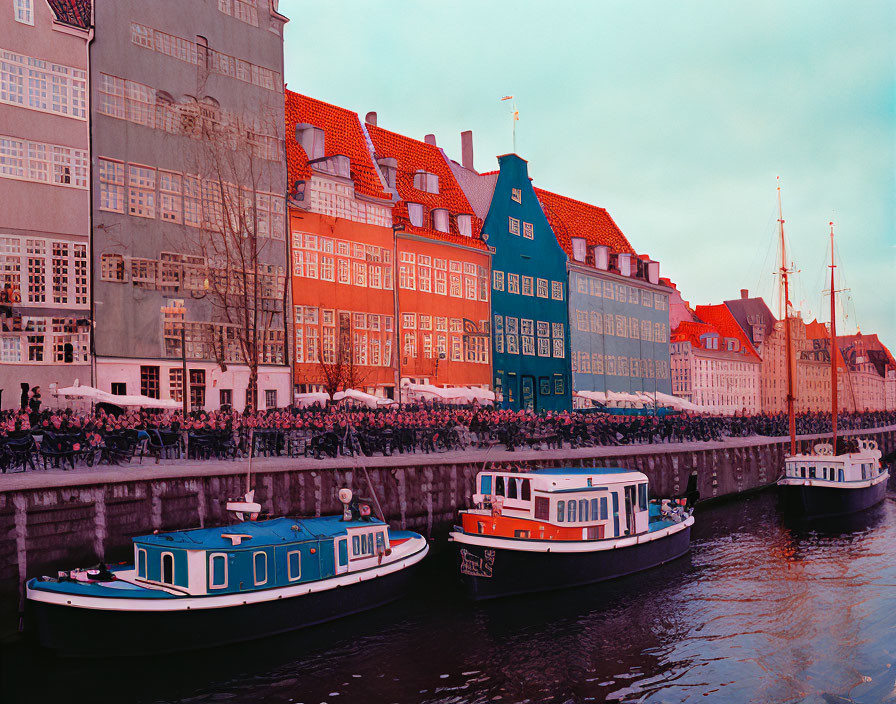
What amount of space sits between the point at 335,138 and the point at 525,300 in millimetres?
16552

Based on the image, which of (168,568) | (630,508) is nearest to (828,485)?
(630,508)

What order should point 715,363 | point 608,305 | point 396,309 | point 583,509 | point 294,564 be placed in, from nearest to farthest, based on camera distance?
1. point 294,564
2. point 583,509
3. point 396,309
4. point 608,305
5. point 715,363

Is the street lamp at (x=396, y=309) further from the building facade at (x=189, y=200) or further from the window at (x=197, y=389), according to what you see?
the window at (x=197, y=389)

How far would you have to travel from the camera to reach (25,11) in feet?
108

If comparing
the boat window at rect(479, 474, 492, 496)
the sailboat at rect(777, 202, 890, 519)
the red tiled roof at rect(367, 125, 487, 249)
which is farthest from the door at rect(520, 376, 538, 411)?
the boat window at rect(479, 474, 492, 496)

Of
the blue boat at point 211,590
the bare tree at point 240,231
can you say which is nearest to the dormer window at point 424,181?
the bare tree at point 240,231

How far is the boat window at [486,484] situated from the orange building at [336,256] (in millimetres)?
17316

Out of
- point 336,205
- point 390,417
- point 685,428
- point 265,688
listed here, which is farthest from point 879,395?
→ point 265,688

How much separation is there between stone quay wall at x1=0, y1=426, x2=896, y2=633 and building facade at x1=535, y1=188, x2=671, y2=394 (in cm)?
2828

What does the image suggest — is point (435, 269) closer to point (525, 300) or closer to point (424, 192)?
point (424, 192)

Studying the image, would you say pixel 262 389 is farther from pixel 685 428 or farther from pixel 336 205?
pixel 685 428

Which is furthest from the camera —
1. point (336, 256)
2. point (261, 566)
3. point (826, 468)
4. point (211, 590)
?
point (336, 256)

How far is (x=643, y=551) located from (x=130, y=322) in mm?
20854

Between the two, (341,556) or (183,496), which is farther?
(183,496)
